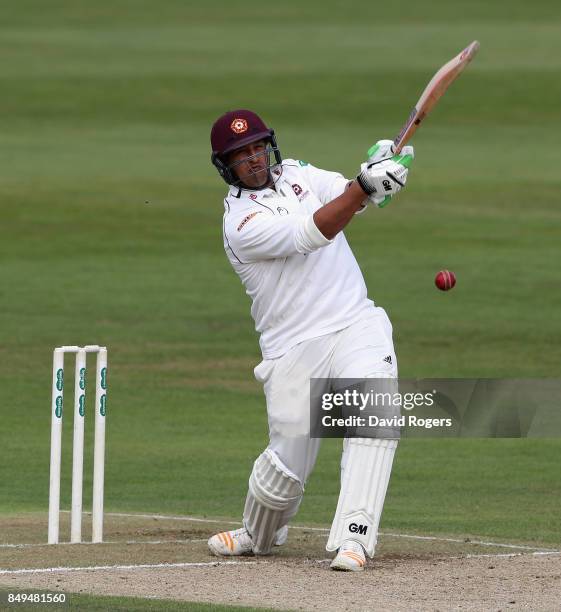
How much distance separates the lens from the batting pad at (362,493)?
6.58m

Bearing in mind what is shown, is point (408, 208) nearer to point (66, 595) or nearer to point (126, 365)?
point (126, 365)

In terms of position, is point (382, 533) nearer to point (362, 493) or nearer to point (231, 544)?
point (231, 544)

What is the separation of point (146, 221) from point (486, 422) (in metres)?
12.2

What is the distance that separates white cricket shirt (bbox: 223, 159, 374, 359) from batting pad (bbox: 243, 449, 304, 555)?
46 cm

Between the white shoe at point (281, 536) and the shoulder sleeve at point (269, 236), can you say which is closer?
the shoulder sleeve at point (269, 236)

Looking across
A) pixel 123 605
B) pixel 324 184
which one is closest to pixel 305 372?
pixel 324 184

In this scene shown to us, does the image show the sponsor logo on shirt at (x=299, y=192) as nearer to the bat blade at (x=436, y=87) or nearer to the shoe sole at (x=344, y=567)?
the bat blade at (x=436, y=87)

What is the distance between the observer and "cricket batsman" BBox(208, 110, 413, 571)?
261 inches

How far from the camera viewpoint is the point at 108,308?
17.2m

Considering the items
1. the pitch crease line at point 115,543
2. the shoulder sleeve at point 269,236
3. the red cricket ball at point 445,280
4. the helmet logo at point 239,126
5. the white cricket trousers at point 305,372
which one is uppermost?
the helmet logo at point 239,126

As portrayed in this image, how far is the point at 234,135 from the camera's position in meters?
6.96

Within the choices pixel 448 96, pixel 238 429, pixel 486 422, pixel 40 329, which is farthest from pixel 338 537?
pixel 448 96

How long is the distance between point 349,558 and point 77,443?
1.50 meters

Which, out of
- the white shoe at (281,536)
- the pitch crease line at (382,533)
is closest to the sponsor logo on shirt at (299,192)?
the white shoe at (281,536)
